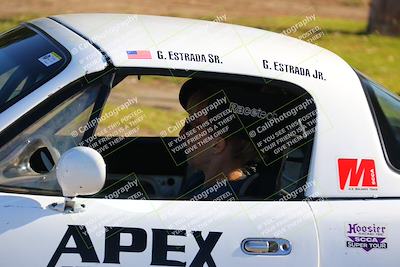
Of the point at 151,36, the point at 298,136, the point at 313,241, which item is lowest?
the point at 313,241

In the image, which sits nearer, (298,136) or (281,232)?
(281,232)

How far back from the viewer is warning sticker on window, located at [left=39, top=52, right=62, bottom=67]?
3.84 metres

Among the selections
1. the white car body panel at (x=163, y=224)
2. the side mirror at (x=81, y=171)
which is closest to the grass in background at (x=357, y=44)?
the white car body panel at (x=163, y=224)

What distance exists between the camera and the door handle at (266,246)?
3.68 metres

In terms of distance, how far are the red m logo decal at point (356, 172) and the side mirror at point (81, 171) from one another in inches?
40.3

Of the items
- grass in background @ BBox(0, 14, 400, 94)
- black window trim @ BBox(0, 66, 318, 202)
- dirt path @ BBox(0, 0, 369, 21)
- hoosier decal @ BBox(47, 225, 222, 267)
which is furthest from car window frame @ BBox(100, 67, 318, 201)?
dirt path @ BBox(0, 0, 369, 21)

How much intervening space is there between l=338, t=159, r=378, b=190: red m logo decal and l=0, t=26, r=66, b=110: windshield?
4.07 feet

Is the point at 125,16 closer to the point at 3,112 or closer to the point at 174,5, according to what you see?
the point at 3,112

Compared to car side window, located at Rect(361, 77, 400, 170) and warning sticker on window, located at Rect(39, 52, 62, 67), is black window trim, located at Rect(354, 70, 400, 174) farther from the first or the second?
warning sticker on window, located at Rect(39, 52, 62, 67)

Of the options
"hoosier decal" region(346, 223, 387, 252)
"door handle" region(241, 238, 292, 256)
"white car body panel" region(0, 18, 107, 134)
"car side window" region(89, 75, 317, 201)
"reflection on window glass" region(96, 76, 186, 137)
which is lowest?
"reflection on window glass" region(96, 76, 186, 137)

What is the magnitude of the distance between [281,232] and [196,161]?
68 centimetres

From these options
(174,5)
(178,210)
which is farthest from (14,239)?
(174,5)

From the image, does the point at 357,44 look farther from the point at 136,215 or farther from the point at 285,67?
the point at 136,215

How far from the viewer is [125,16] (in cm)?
439
